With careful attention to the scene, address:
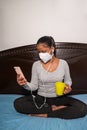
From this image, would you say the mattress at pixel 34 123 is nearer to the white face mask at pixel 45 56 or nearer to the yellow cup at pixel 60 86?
the yellow cup at pixel 60 86

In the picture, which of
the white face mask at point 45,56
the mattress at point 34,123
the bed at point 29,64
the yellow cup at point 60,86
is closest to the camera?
the mattress at point 34,123

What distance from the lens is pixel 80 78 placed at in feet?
7.44

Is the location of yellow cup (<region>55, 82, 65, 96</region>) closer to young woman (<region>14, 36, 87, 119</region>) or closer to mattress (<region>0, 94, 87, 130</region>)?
young woman (<region>14, 36, 87, 119</region>)

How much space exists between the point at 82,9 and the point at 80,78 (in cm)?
66

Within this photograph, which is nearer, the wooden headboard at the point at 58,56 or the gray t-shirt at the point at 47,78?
the gray t-shirt at the point at 47,78

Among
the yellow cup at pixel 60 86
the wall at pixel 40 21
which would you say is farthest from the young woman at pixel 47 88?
the wall at pixel 40 21

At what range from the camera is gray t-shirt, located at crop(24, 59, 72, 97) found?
1.95 meters

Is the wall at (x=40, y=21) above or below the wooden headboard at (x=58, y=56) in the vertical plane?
above

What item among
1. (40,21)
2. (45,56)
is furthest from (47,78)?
(40,21)

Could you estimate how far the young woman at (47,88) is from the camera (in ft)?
5.90

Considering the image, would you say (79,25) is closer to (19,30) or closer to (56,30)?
(56,30)

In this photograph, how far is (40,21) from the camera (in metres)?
2.29

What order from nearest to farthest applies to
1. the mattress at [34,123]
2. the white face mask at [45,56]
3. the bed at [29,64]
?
the mattress at [34,123], the white face mask at [45,56], the bed at [29,64]

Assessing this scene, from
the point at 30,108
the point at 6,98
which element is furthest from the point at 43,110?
the point at 6,98
